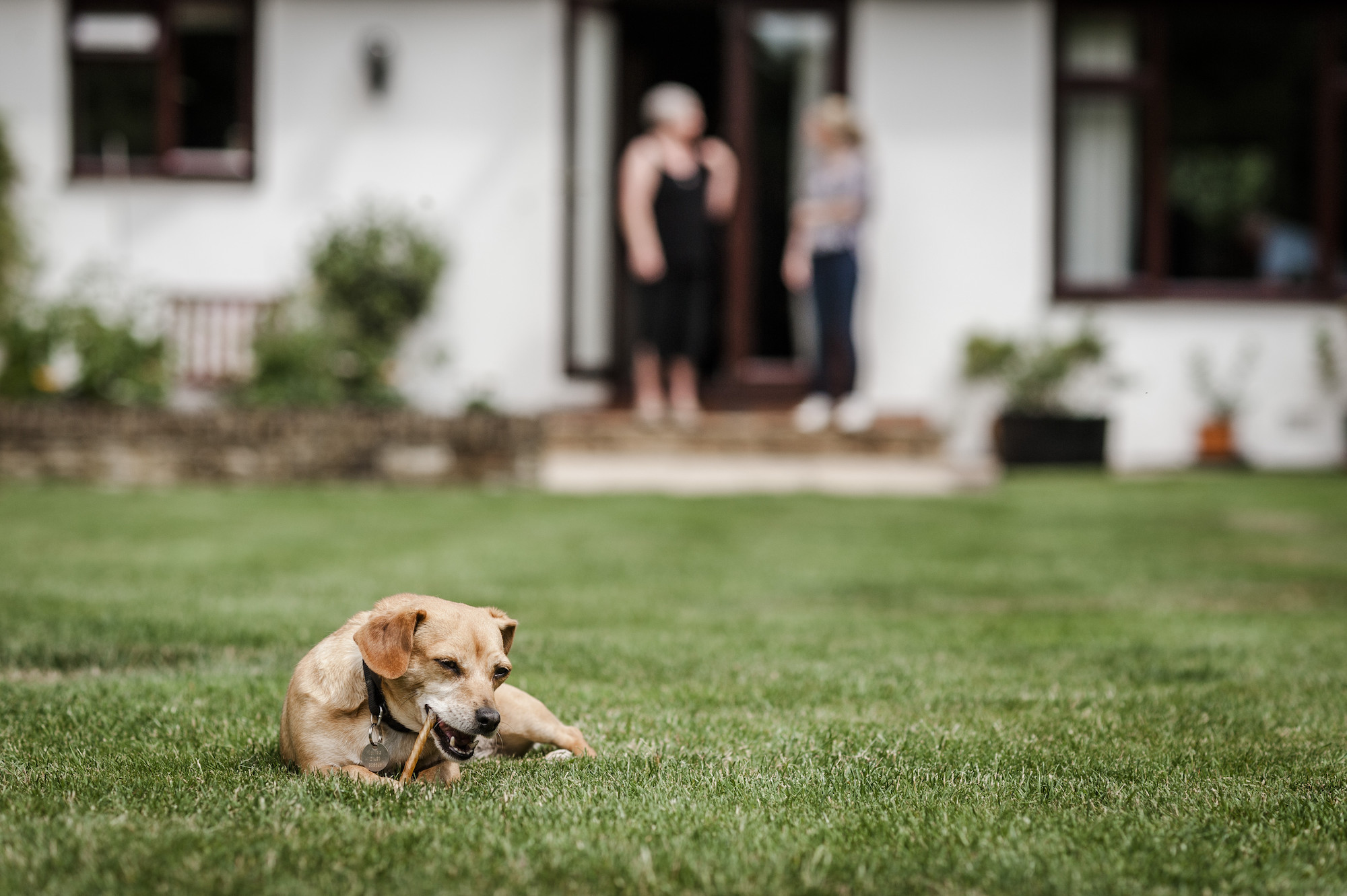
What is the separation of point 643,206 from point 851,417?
6.84 feet

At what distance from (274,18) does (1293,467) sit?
877 cm

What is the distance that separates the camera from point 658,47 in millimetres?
12023

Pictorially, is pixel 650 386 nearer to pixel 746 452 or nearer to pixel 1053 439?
pixel 746 452

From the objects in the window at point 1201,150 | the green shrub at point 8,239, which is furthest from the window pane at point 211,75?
the window at point 1201,150

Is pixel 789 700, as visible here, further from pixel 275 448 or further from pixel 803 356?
pixel 803 356

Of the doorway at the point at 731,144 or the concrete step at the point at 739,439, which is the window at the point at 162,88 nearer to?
the doorway at the point at 731,144

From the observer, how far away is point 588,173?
11.6 m

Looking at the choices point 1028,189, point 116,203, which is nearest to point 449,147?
point 116,203

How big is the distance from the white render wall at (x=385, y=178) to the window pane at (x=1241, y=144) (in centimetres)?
514

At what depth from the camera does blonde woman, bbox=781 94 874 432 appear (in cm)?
998

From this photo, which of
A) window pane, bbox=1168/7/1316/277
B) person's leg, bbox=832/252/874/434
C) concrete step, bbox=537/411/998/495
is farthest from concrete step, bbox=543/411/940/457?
window pane, bbox=1168/7/1316/277

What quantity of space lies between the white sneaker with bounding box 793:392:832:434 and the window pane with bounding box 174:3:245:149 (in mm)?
5075

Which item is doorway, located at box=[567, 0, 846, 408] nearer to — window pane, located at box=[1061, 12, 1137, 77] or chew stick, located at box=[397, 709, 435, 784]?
window pane, located at box=[1061, 12, 1137, 77]

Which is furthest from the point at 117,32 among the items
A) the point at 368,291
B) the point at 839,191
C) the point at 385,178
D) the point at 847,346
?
the point at 847,346
